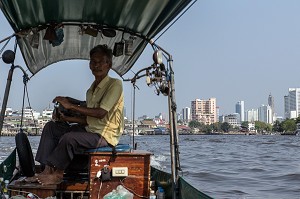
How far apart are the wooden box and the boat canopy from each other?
62.2 inches

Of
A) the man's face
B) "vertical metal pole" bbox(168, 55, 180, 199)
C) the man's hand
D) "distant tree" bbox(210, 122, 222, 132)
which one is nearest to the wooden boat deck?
"vertical metal pole" bbox(168, 55, 180, 199)

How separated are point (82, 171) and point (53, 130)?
0.66 metres

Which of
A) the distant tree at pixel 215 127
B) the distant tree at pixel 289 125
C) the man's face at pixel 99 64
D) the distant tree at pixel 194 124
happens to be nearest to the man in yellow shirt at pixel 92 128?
the man's face at pixel 99 64

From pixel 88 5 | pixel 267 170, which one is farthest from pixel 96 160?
pixel 267 170

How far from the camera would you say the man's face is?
491 centimetres

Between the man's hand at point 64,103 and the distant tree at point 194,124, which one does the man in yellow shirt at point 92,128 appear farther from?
the distant tree at point 194,124

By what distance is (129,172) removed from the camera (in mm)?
4676

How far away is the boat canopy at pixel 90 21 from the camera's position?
4773 mm

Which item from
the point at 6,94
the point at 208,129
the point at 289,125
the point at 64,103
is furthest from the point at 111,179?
the point at 208,129

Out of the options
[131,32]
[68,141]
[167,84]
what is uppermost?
[131,32]

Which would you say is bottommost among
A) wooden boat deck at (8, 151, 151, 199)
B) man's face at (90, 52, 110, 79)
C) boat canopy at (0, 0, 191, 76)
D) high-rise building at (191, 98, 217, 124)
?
wooden boat deck at (8, 151, 151, 199)

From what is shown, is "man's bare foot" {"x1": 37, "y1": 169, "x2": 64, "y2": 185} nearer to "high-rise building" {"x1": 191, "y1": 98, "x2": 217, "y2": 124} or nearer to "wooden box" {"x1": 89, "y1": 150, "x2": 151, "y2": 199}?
"wooden box" {"x1": 89, "y1": 150, "x2": 151, "y2": 199}

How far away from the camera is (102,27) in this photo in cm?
564

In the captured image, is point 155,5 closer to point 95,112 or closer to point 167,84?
point 167,84
